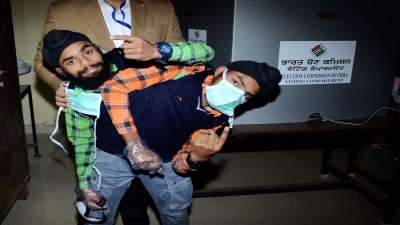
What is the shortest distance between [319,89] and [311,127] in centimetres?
18

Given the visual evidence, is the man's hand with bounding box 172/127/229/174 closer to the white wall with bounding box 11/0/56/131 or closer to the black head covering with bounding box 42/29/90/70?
the black head covering with bounding box 42/29/90/70

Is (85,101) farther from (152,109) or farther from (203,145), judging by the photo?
(203,145)

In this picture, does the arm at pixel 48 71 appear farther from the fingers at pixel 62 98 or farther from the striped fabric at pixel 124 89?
the striped fabric at pixel 124 89

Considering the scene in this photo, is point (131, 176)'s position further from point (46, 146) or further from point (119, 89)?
point (46, 146)

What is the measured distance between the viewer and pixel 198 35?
5.62 feet

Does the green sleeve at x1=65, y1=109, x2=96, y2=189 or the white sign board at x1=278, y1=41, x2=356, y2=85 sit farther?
the white sign board at x1=278, y1=41, x2=356, y2=85

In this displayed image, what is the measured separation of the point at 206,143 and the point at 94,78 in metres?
0.39

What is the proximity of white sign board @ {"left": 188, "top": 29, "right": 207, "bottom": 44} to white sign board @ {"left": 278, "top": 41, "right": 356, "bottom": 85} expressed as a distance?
0.35m

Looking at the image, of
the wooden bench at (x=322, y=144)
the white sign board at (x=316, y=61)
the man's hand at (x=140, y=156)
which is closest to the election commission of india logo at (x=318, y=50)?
the white sign board at (x=316, y=61)

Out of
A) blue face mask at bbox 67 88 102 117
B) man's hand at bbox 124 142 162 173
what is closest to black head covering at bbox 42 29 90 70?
blue face mask at bbox 67 88 102 117

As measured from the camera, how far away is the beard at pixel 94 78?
3.57ft

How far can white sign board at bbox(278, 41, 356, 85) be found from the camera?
1581 millimetres

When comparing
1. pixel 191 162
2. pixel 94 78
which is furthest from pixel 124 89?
pixel 191 162

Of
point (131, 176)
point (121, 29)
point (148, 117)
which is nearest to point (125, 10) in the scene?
point (121, 29)
